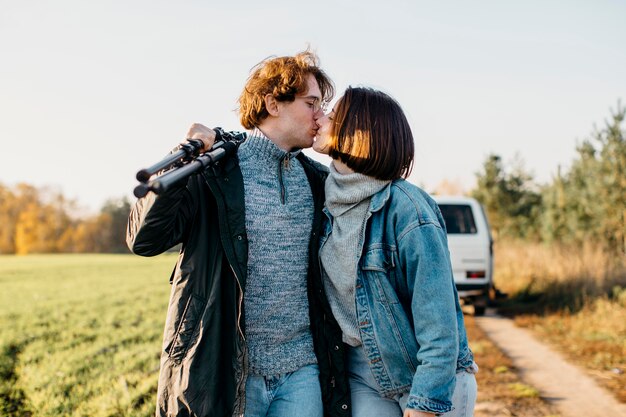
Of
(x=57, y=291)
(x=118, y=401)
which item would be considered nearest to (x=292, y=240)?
(x=118, y=401)

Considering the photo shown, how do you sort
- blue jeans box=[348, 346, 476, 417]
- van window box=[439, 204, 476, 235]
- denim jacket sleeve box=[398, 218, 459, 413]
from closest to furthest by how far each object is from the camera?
denim jacket sleeve box=[398, 218, 459, 413]
blue jeans box=[348, 346, 476, 417]
van window box=[439, 204, 476, 235]

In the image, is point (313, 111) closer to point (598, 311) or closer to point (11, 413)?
point (11, 413)

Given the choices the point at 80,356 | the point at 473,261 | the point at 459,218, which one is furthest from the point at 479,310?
the point at 80,356

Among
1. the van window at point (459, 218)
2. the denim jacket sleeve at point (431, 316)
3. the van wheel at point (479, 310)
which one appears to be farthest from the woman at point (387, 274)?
the van wheel at point (479, 310)

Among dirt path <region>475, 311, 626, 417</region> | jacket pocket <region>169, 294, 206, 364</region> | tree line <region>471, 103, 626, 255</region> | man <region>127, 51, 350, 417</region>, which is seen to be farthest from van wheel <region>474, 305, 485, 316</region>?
jacket pocket <region>169, 294, 206, 364</region>

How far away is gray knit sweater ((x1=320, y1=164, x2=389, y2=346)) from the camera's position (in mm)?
2305

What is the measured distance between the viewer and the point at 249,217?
8.21 ft

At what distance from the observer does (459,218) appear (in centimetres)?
1095

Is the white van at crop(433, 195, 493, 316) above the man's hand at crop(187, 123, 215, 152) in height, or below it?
below

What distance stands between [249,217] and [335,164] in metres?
0.45

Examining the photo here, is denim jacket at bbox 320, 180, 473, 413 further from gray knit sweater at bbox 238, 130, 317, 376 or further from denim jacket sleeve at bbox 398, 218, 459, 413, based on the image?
gray knit sweater at bbox 238, 130, 317, 376

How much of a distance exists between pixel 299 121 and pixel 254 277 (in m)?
0.85

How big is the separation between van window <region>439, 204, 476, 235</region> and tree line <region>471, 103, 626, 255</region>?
5163 mm

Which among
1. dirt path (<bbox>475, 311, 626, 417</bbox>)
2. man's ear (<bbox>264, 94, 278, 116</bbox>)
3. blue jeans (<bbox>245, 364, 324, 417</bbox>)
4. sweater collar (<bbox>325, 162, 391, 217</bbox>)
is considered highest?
man's ear (<bbox>264, 94, 278, 116</bbox>)
